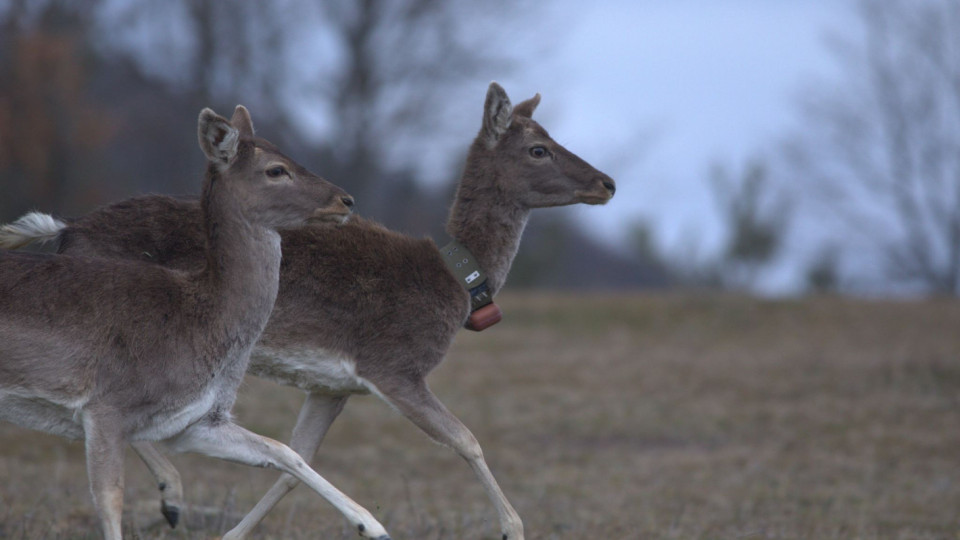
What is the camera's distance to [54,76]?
29.2m

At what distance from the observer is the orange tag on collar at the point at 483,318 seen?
7.69 meters

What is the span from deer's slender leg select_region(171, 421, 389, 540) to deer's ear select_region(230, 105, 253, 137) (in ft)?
5.54

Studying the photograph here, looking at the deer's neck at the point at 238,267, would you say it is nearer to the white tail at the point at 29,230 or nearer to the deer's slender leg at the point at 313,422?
the white tail at the point at 29,230

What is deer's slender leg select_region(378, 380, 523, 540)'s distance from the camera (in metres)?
7.15

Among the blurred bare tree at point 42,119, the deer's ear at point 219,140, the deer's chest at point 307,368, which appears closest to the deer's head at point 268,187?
the deer's ear at point 219,140

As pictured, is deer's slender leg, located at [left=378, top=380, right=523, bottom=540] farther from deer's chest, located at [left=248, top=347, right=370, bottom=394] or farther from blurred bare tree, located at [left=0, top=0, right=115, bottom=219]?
blurred bare tree, located at [left=0, top=0, right=115, bottom=219]

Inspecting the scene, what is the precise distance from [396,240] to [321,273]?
61 cm

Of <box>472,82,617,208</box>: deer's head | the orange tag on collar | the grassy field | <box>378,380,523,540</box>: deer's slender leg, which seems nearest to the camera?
<box>378,380,523,540</box>: deer's slender leg

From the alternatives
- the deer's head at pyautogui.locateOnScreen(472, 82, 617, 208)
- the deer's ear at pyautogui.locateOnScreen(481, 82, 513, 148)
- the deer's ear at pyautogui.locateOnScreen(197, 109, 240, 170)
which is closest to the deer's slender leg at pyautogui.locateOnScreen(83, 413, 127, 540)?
the deer's ear at pyautogui.locateOnScreen(197, 109, 240, 170)

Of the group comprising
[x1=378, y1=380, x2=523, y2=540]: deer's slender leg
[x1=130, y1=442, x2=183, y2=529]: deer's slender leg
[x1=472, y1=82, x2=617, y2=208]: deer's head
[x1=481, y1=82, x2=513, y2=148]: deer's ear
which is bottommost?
[x1=130, y1=442, x2=183, y2=529]: deer's slender leg

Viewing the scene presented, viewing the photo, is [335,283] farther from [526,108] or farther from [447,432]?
[526,108]

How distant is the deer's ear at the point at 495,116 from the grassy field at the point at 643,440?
2461 millimetres

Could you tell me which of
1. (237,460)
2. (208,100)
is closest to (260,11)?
(208,100)

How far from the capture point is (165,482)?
779 cm
